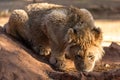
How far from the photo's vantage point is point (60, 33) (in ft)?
24.9

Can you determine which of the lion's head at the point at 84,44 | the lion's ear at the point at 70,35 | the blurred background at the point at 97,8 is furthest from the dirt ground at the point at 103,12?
the lion's ear at the point at 70,35

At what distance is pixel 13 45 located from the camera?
7.77m

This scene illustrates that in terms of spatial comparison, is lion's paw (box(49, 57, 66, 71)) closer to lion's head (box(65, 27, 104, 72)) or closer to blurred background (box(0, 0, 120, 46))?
lion's head (box(65, 27, 104, 72))

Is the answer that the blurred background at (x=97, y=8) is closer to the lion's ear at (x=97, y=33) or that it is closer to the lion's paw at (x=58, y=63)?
the lion's paw at (x=58, y=63)

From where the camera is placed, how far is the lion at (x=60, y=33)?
23.5 ft

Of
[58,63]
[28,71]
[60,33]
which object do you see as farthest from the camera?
[58,63]

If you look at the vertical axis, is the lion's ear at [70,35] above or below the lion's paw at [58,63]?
above

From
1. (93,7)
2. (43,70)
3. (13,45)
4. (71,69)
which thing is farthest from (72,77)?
(93,7)

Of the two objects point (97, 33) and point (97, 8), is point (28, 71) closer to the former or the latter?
point (97, 33)

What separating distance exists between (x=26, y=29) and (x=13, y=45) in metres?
0.79

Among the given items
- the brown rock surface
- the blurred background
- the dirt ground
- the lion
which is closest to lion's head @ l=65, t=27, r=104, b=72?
the lion

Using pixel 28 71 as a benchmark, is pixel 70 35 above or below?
above

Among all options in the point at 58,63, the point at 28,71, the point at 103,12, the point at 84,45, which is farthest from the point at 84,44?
the point at 103,12

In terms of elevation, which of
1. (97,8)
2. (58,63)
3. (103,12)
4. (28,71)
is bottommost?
(103,12)
